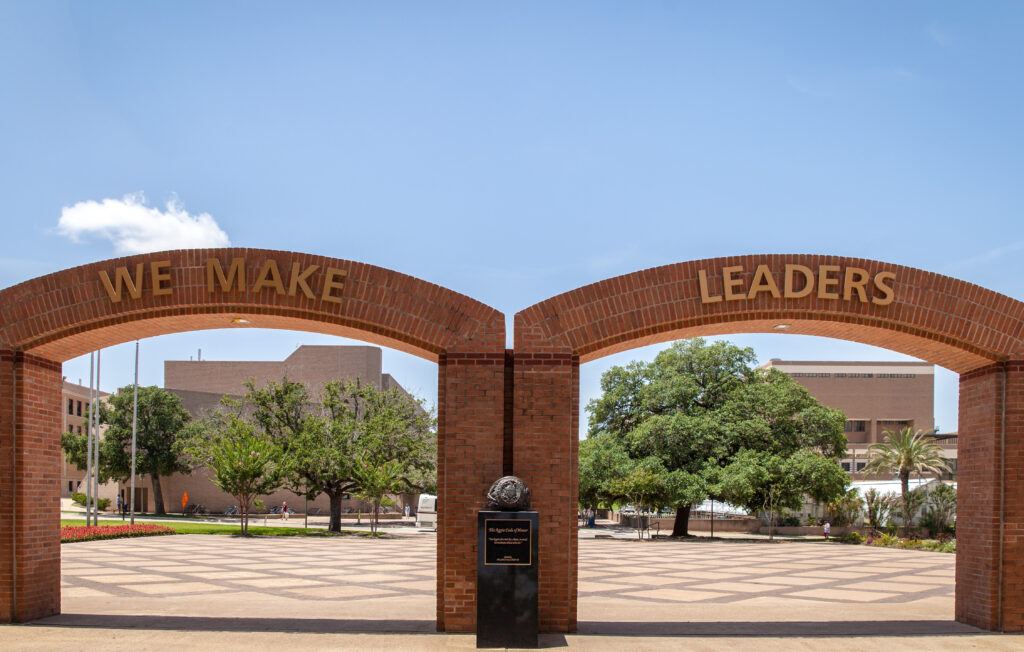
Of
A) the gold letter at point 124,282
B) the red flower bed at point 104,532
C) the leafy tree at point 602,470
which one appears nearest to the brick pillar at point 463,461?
the gold letter at point 124,282

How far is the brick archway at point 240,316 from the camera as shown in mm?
11633

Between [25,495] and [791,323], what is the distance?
10746mm

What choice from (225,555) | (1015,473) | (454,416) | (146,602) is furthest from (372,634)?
(225,555)

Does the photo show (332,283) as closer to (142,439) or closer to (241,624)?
(241,624)

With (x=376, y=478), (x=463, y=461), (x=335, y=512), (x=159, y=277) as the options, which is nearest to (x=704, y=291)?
(x=463, y=461)

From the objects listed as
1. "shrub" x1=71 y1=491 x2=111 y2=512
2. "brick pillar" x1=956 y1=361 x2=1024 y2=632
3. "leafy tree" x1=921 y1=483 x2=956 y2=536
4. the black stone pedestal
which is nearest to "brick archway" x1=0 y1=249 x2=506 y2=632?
the black stone pedestal

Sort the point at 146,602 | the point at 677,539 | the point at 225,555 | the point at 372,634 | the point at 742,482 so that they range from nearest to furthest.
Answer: the point at 372,634 < the point at 146,602 < the point at 225,555 < the point at 742,482 < the point at 677,539

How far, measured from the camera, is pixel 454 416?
38.2ft

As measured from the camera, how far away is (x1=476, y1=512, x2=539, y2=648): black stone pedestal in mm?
10586

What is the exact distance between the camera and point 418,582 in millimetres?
18938

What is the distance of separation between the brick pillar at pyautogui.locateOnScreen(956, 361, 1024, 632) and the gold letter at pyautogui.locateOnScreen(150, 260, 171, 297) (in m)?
11.4

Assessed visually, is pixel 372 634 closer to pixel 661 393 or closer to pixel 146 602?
pixel 146 602

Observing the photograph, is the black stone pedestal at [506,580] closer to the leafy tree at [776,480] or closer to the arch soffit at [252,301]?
the arch soffit at [252,301]

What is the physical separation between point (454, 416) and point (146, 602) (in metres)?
6.88
